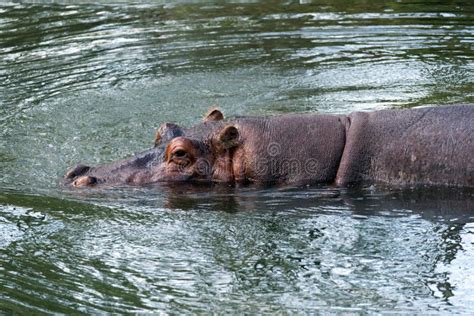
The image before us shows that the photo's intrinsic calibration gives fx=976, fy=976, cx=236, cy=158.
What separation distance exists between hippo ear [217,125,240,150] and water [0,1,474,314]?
0.37 metres

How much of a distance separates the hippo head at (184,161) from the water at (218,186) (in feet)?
0.48

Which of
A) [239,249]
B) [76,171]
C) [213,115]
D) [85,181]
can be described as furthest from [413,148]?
[76,171]

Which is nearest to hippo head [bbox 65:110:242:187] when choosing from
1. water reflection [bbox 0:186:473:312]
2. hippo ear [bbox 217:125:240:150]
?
hippo ear [bbox 217:125:240:150]

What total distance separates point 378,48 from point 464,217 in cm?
602

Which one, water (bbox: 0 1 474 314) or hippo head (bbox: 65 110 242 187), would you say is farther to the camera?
hippo head (bbox: 65 110 242 187)

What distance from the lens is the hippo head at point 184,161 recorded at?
316 inches

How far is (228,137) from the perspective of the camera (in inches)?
314

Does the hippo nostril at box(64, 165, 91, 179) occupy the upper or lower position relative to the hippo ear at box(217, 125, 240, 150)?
lower

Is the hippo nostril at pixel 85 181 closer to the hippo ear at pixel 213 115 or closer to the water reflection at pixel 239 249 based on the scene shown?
the water reflection at pixel 239 249

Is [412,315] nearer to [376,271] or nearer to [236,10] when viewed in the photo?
[376,271]

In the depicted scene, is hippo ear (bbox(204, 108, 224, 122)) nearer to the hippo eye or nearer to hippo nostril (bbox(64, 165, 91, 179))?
the hippo eye

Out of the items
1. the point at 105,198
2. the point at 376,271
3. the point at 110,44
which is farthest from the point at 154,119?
the point at 376,271

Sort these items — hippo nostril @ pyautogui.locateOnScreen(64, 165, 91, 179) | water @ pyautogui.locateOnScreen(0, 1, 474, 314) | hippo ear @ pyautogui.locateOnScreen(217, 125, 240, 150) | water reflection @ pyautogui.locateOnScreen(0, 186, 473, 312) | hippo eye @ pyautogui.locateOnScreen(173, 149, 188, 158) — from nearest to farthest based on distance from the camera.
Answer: water reflection @ pyautogui.locateOnScreen(0, 186, 473, 312) → water @ pyautogui.locateOnScreen(0, 1, 474, 314) → hippo ear @ pyautogui.locateOnScreen(217, 125, 240, 150) → hippo eye @ pyautogui.locateOnScreen(173, 149, 188, 158) → hippo nostril @ pyautogui.locateOnScreen(64, 165, 91, 179)

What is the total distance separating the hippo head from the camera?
26.3 ft
